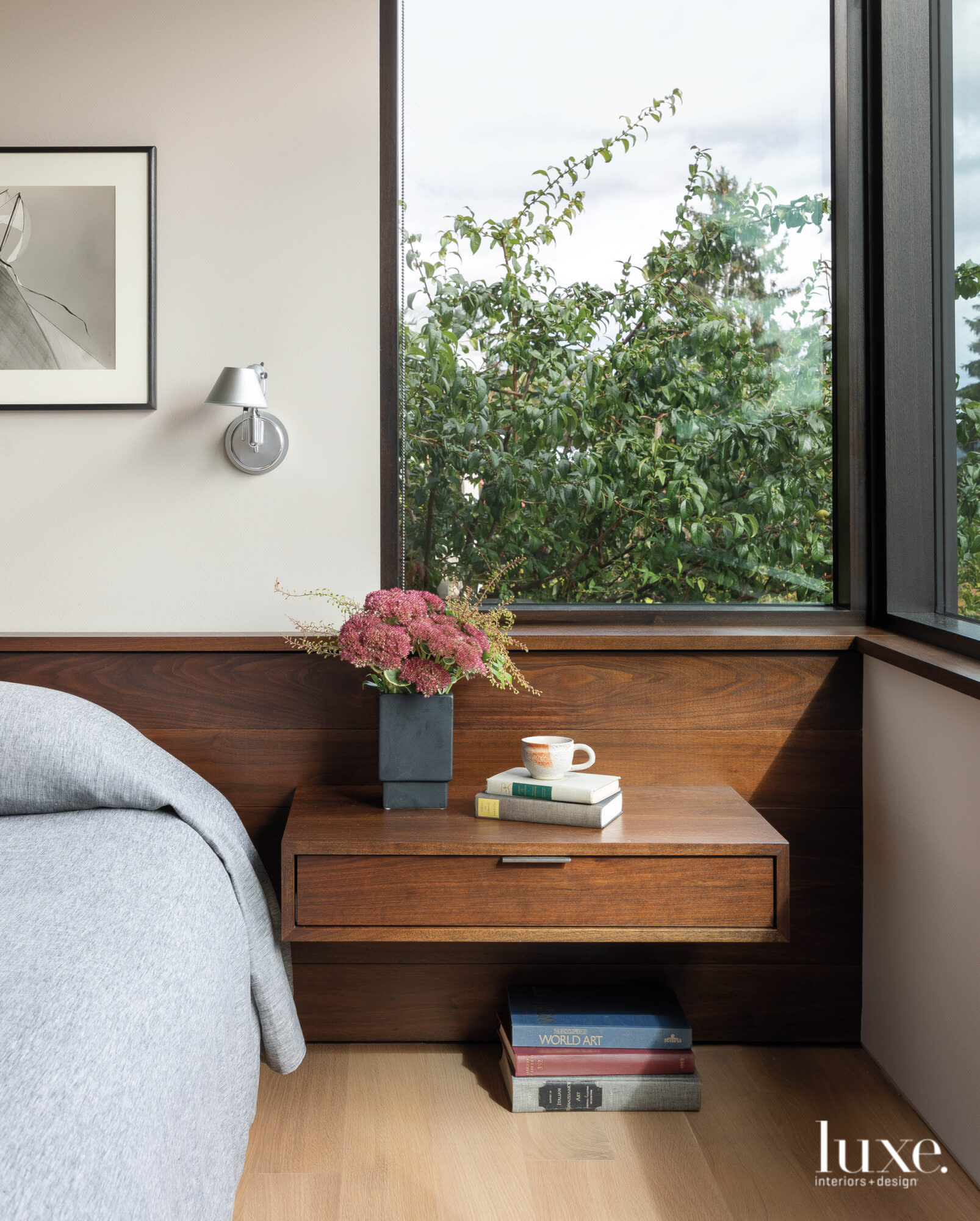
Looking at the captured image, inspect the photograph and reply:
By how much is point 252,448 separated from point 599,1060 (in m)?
1.39

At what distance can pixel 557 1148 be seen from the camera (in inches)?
65.1

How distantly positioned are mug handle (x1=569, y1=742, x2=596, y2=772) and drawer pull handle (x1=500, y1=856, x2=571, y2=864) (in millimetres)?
196

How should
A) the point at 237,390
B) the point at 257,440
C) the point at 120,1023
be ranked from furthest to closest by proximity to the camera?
1. the point at 257,440
2. the point at 237,390
3. the point at 120,1023

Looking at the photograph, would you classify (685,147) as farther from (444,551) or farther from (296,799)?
(296,799)

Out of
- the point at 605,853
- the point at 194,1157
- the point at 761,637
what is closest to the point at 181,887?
the point at 194,1157

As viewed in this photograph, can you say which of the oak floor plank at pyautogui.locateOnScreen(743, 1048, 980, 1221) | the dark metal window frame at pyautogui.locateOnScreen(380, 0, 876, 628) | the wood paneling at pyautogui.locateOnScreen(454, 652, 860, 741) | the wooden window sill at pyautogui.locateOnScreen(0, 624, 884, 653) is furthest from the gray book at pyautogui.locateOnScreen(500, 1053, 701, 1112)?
the dark metal window frame at pyautogui.locateOnScreen(380, 0, 876, 628)

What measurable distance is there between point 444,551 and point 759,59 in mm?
1288

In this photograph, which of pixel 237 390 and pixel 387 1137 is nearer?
pixel 387 1137

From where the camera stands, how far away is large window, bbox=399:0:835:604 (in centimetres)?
210

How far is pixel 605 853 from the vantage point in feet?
5.26

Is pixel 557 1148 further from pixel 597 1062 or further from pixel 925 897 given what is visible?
pixel 925 897

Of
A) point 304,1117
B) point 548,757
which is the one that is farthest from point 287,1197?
point 548,757

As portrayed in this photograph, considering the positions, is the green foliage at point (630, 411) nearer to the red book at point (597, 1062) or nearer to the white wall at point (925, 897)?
the white wall at point (925, 897)

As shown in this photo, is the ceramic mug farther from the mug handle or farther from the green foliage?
the green foliage
